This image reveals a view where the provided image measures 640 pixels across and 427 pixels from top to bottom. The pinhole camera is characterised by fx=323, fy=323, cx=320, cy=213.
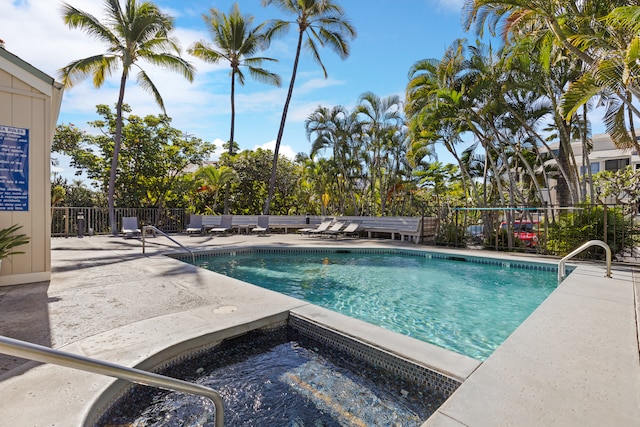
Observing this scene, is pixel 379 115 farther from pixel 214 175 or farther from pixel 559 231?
pixel 559 231

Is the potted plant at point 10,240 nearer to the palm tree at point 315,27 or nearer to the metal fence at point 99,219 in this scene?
the metal fence at point 99,219

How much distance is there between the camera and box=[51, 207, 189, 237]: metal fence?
14359 mm

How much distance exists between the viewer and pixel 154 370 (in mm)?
2830

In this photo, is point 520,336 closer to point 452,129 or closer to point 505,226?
point 505,226

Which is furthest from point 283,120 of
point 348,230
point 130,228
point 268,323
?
point 268,323

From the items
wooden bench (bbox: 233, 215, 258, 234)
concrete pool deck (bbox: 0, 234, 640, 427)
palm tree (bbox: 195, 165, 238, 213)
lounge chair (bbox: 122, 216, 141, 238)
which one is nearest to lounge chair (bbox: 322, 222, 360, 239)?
wooden bench (bbox: 233, 215, 258, 234)

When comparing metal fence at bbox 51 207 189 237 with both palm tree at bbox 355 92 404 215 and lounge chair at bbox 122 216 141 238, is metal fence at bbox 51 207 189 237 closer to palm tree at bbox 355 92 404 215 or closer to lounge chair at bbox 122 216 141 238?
lounge chair at bbox 122 216 141 238

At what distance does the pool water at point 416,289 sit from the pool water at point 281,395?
1.60 m

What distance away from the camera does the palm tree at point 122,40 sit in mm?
13305

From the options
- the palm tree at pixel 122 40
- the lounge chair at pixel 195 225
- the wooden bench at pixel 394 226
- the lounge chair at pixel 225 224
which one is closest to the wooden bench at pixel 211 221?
the lounge chair at pixel 225 224

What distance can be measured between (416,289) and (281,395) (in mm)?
4769

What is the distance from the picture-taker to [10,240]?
505 cm

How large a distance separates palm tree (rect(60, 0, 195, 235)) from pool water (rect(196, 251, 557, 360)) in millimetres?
10425

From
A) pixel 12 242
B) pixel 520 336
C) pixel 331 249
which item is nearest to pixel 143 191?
pixel 331 249
